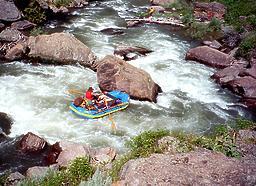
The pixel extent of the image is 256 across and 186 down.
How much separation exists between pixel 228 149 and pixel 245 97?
6.34 metres

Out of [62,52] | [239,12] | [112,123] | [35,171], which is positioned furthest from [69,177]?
[239,12]

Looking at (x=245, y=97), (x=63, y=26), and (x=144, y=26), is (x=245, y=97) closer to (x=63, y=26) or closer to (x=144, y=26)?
(x=144, y=26)

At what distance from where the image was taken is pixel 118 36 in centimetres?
1716

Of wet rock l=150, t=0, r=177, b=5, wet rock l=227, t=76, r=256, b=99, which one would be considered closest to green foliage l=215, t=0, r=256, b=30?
wet rock l=150, t=0, r=177, b=5

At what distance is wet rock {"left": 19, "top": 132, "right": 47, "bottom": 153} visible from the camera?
9211mm

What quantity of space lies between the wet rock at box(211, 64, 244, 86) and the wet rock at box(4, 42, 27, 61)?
747 cm

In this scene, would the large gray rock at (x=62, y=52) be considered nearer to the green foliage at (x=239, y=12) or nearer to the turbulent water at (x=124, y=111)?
the turbulent water at (x=124, y=111)

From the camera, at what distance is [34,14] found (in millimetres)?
17859

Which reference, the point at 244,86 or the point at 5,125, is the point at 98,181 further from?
the point at 244,86

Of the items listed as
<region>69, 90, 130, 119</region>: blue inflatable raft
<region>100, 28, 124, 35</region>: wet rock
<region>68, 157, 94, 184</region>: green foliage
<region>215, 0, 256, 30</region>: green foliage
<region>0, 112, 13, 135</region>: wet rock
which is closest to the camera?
<region>68, 157, 94, 184</region>: green foliage

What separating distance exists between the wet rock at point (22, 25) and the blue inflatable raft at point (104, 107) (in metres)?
7.54

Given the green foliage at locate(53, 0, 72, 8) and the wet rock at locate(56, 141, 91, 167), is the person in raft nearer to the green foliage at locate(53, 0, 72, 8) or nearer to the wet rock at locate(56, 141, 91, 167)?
the wet rock at locate(56, 141, 91, 167)

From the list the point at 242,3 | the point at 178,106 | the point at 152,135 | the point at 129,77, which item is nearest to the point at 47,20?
the point at 129,77

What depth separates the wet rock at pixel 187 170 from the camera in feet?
19.3
